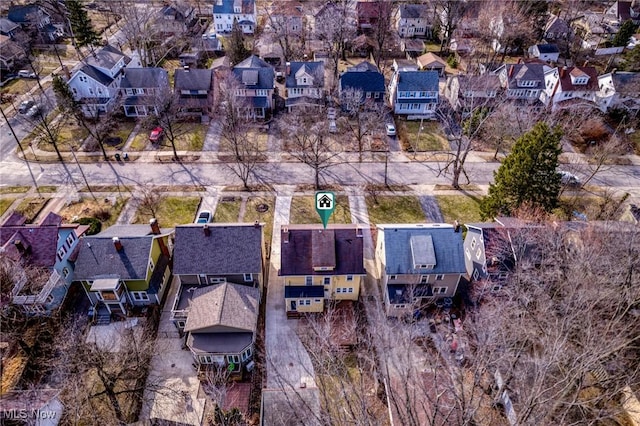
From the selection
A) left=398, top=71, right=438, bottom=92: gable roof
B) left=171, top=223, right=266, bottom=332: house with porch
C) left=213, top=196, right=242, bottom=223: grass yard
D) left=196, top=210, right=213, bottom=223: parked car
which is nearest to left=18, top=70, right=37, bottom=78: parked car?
left=213, top=196, right=242, bottom=223: grass yard

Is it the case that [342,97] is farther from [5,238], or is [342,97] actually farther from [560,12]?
[560,12]

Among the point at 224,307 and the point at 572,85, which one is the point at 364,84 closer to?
the point at 572,85

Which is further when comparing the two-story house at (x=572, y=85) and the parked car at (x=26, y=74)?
the parked car at (x=26, y=74)

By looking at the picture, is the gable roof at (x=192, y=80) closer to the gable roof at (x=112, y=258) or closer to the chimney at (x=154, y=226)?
the chimney at (x=154, y=226)

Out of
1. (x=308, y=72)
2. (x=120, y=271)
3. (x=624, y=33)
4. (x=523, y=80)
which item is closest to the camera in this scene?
(x=120, y=271)

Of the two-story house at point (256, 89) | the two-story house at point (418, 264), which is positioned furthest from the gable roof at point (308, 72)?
the two-story house at point (418, 264)

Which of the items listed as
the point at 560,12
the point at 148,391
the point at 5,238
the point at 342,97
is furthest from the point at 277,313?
the point at 560,12

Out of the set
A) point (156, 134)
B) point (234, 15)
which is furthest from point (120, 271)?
point (234, 15)
